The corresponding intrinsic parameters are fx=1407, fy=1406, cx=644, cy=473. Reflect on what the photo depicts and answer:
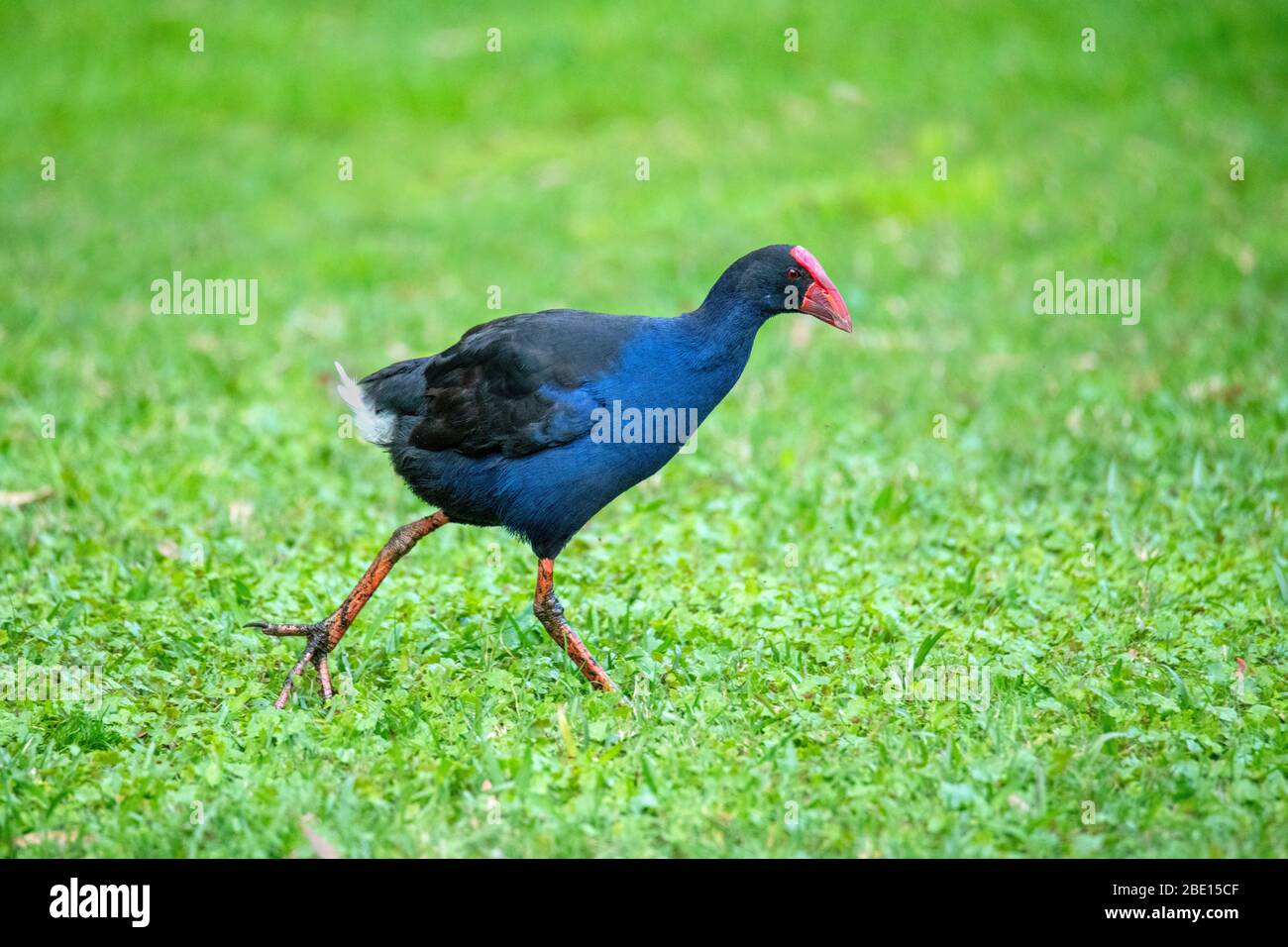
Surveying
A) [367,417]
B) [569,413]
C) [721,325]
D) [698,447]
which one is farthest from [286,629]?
[698,447]

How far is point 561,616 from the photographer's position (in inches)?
175

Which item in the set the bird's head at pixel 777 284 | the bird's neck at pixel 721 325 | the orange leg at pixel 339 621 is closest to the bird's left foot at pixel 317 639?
the orange leg at pixel 339 621

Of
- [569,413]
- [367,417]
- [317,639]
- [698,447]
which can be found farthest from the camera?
[698,447]

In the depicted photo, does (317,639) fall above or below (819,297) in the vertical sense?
below

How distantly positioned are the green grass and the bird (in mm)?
334

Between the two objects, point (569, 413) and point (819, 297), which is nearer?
point (569, 413)

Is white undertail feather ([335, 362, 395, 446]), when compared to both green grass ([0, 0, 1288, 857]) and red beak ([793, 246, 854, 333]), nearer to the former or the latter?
green grass ([0, 0, 1288, 857])

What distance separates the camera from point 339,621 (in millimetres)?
4461

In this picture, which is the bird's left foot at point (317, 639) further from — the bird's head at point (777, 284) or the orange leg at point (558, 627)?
the bird's head at point (777, 284)

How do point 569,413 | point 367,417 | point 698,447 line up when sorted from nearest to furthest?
1. point 569,413
2. point 367,417
3. point 698,447

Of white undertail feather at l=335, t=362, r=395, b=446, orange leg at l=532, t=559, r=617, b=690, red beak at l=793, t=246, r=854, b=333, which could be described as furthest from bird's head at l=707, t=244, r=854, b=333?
white undertail feather at l=335, t=362, r=395, b=446

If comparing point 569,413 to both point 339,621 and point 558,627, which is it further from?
point 339,621

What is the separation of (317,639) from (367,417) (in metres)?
0.80

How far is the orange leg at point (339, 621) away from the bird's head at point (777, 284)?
1.19 meters
